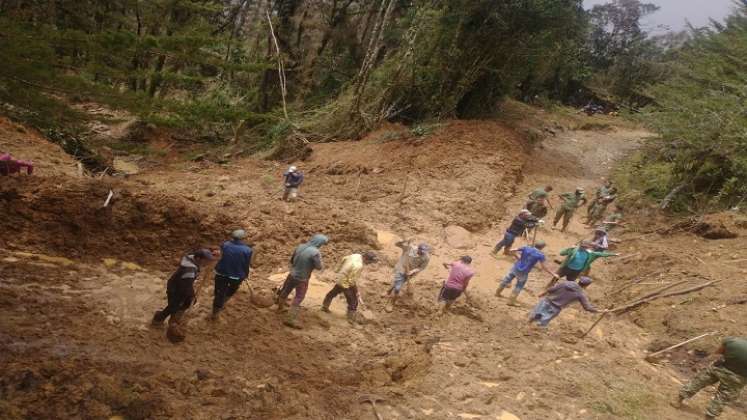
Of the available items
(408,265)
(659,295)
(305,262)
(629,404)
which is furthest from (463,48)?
(629,404)

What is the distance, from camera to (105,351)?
17.5 ft

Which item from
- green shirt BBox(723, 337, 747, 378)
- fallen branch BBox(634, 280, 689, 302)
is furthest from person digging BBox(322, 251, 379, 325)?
fallen branch BBox(634, 280, 689, 302)

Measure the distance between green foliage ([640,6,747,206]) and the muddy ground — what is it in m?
2.25

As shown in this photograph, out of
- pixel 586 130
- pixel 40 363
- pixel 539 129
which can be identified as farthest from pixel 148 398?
pixel 586 130

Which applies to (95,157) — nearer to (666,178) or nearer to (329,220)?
(329,220)

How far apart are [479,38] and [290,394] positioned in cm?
1651

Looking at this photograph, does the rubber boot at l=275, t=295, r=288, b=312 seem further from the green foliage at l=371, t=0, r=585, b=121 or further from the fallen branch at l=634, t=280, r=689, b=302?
the green foliage at l=371, t=0, r=585, b=121

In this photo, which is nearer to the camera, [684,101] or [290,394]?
[290,394]

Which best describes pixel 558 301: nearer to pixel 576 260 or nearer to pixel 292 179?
pixel 576 260

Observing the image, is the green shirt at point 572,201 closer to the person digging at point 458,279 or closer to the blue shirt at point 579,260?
the blue shirt at point 579,260

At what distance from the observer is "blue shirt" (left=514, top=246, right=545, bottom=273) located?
8.48 metres

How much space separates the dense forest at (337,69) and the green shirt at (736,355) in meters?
8.53

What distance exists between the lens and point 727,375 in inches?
243

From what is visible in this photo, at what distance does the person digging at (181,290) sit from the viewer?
576 centimetres
